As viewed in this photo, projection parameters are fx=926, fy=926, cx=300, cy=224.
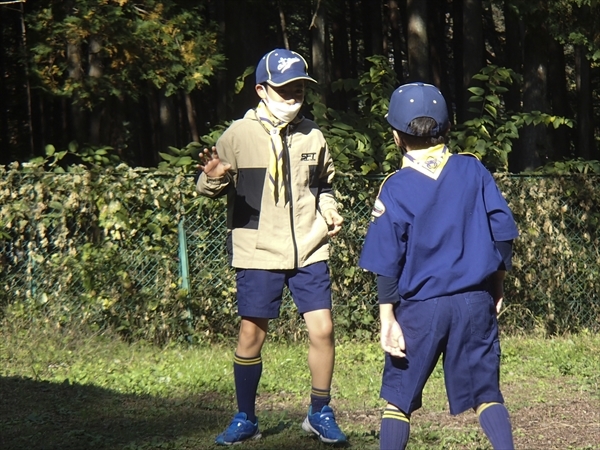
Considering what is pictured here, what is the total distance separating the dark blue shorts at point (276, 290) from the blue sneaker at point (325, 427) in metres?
0.59

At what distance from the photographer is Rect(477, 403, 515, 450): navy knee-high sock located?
151 inches

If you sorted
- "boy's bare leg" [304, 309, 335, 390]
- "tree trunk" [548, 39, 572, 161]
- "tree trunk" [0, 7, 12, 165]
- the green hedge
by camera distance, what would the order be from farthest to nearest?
1. "tree trunk" [548, 39, 572, 161]
2. "tree trunk" [0, 7, 12, 165]
3. the green hedge
4. "boy's bare leg" [304, 309, 335, 390]

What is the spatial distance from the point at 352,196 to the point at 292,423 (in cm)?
360

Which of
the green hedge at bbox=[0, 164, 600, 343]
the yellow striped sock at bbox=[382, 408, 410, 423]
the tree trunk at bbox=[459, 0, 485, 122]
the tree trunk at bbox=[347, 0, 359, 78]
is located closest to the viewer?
the yellow striped sock at bbox=[382, 408, 410, 423]

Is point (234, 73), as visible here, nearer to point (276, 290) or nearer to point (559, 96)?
point (559, 96)

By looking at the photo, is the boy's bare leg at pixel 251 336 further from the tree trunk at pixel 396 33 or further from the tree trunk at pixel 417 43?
the tree trunk at pixel 396 33

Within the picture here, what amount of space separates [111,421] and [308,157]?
86.0 inches

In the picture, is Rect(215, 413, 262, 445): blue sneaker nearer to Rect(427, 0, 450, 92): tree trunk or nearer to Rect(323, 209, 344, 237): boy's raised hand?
Rect(323, 209, 344, 237): boy's raised hand

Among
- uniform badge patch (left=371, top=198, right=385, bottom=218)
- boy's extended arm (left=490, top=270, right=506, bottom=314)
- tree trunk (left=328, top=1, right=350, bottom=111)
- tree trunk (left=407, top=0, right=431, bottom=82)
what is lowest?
boy's extended arm (left=490, top=270, right=506, bottom=314)

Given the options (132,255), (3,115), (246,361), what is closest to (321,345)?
(246,361)

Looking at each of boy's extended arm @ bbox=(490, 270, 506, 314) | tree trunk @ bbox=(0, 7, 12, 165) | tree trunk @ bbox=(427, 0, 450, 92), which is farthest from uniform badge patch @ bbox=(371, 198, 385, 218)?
tree trunk @ bbox=(427, 0, 450, 92)

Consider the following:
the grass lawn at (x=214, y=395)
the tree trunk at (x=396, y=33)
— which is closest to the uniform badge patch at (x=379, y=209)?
the grass lawn at (x=214, y=395)

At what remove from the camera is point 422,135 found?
12.9ft

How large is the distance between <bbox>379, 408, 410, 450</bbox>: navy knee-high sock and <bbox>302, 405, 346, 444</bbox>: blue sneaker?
1131 millimetres
